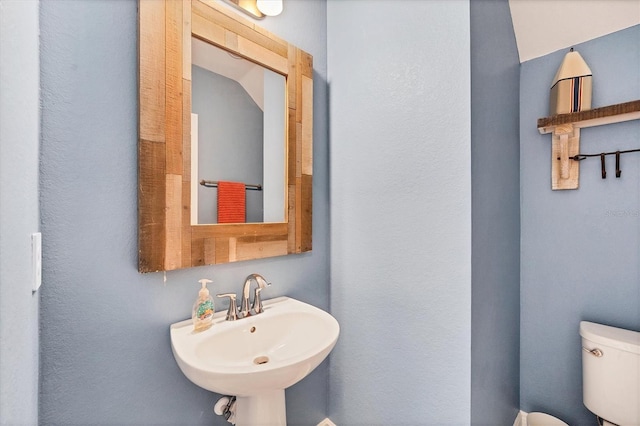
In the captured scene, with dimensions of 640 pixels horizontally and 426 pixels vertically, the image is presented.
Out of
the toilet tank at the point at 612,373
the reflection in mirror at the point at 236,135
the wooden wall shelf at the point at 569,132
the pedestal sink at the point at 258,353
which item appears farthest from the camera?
the wooden wall shelf at the point at 569,132

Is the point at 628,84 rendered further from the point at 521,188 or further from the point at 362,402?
the point at 362,402

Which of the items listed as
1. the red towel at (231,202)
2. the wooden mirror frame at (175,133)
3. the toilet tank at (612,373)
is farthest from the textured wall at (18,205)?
the toilet tank at (612,373)

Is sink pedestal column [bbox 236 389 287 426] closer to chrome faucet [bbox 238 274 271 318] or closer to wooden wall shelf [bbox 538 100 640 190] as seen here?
chrome faucet [bbox 238 274 271 318]

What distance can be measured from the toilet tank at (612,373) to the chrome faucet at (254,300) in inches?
55.5

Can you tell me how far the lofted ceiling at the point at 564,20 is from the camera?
122 cm

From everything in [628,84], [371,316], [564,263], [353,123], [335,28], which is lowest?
[371,316]

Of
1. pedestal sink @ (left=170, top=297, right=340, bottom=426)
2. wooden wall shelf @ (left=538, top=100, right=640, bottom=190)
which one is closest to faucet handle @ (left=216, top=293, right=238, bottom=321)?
pedestal sink @ (left=170, top=297, right=340, bottom=426)

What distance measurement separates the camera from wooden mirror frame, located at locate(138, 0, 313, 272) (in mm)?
850

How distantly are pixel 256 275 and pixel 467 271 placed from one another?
78 centimetres

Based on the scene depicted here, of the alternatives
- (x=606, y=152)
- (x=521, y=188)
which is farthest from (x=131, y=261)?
(x=606, y=152)

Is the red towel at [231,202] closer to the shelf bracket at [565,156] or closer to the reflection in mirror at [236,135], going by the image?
the reflection in mirror at [236,135]

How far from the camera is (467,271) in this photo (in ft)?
3.23

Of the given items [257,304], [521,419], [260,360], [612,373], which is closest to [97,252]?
[257,304]

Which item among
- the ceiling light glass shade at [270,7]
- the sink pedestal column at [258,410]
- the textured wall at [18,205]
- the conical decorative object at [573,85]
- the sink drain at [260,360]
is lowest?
the sink pedestal column at [258,410]
